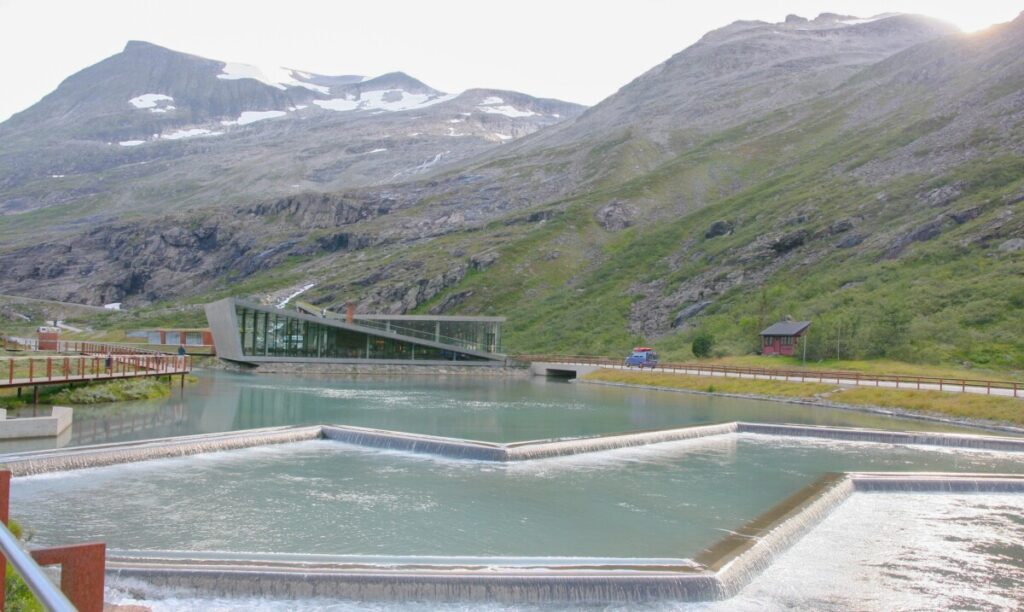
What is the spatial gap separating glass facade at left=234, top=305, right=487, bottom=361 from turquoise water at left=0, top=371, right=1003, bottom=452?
9.99m

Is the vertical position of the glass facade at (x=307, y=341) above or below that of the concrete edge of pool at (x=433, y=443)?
above

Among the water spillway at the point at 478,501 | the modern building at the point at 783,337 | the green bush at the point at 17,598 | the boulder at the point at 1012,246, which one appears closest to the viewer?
the green bush at the point at 17,598

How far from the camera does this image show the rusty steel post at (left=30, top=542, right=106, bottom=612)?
5.84 metres

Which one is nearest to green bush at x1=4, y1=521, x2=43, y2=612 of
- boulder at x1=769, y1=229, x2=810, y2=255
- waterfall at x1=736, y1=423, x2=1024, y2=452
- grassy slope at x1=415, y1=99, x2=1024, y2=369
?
waterfall at x1=736, y1=423, x2=1024, y2=452

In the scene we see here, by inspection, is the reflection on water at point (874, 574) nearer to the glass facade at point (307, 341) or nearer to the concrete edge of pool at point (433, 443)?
the concrete edge of pool at point (433, 443)

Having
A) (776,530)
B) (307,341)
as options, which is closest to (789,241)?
(307,341)

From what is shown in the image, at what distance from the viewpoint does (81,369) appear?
3734 cm

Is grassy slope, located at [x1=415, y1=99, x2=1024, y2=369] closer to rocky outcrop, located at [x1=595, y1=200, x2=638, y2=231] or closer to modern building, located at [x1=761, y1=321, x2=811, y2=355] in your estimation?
modern building, located at [x1=761, y1=321, x2=811, y2=355]

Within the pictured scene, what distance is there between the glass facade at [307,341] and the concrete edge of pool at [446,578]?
2330 inches

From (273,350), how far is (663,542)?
60.7 m

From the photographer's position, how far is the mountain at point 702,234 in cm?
7425

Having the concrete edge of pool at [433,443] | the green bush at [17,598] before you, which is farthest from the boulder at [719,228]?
the green bush at [17,598]

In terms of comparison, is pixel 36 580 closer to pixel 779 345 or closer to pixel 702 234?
pixel 779 345

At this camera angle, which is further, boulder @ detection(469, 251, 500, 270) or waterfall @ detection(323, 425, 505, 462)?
boulder @ detection(469, 251, 500, 270)
